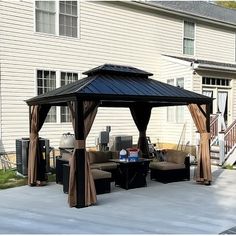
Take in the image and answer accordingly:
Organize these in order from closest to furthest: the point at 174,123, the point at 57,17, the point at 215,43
Result: the point at 57,17 → the point at 174,123 → the point at 215,43

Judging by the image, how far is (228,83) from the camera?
664 inches

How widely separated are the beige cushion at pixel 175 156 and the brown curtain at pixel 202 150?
687 mm

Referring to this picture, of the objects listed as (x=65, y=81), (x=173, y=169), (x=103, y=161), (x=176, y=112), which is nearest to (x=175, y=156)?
(x=173, y=169)

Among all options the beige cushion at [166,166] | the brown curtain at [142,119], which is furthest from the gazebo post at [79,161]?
the brown curtain at [142,119]

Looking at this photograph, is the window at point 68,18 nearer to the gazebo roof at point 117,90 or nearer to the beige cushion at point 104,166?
the gazebo roof at point 117,90

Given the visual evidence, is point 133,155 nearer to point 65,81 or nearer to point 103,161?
point 103,161

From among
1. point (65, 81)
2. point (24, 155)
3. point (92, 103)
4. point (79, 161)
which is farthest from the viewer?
point (65, 81)

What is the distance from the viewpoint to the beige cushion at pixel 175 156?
418 inches

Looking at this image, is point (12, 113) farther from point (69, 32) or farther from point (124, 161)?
point (124, 161)

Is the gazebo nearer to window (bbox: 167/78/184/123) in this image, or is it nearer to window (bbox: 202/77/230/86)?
window (bbox: 167/78/184/123)

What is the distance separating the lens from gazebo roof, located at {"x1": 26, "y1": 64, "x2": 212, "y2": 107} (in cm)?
788

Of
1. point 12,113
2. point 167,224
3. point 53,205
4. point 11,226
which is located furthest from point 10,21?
point 167,224

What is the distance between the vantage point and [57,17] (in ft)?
45.4

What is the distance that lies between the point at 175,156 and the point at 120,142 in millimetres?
4089
